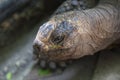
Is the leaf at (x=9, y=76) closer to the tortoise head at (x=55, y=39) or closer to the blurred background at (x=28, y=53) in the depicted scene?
the blurred background at (x=28, y=53)

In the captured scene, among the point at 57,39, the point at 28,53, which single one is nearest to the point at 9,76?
the point at 28,53

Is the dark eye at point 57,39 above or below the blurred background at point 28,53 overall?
above

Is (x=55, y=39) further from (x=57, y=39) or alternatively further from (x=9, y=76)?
(x=9, y=76)

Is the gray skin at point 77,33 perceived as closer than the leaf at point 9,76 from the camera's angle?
Yes

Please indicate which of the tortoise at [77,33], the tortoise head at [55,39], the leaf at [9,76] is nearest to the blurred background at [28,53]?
the leaf at [9,76]

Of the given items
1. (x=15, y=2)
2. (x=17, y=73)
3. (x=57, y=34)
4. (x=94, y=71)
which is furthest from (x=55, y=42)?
(x=15, y=2)

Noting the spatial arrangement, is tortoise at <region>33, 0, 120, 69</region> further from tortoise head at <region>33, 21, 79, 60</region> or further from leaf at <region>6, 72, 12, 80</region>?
leaf at <region>6, 72, 12, 80</region>

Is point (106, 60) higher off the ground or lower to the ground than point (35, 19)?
lower

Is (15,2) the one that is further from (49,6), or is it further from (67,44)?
(67,44)
